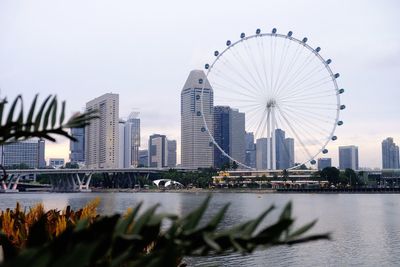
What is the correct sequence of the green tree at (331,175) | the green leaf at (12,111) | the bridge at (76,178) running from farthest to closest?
1. the bridge at (76,178)
2. the green tree at (331,175)
3. the green leaf at (12,111)

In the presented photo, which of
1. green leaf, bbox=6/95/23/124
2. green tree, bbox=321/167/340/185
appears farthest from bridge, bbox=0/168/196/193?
green leaf, bbox=6/95/23/124

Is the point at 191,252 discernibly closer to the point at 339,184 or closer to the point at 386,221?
the point at 386,221

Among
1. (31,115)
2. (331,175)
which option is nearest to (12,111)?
(31,115)

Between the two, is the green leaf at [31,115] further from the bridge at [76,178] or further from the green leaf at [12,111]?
the bridge at [76,178]

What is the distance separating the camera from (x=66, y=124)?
2.71m

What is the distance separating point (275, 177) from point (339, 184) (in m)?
20.1

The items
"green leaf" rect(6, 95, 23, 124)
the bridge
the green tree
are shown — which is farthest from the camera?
the bridge

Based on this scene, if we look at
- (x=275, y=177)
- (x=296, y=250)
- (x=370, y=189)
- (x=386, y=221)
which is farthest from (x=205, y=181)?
(x=296, y=250)

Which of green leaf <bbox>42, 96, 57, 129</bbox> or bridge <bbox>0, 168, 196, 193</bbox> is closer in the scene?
green leaf <bbox>42, 96, 57, 129</bbox>

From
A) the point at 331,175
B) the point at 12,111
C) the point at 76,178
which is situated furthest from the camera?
the point at 76,178

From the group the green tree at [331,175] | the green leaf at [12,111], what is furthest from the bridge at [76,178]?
the green leaf at [12,111]

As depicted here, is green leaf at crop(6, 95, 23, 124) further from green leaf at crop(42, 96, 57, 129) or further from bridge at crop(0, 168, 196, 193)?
bridge at crop(0, 168, 196, 193)

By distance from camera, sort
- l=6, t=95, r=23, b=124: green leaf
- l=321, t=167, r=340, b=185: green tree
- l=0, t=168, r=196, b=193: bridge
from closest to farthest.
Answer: l=6, t=95, r=23, b=124: green leaf < l=321, t=167, r=340, b=185: green tree < l=0, t=168, r=196, b=193: bridge

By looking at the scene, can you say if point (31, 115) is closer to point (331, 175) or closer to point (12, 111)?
point (12, 111)
